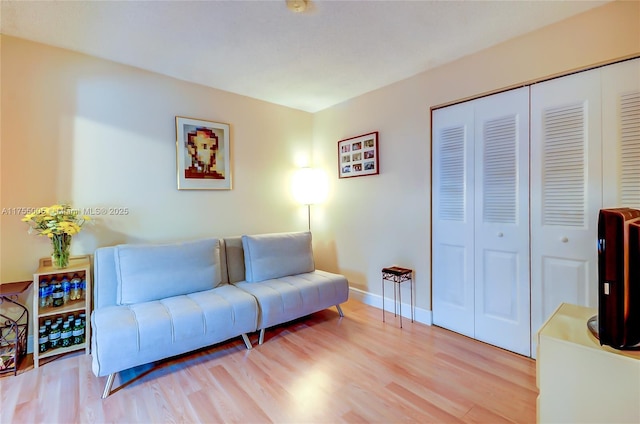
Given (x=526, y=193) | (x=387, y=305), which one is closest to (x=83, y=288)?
(x=387, y=305)

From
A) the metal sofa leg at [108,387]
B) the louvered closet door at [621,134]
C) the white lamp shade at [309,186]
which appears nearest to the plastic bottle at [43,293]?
the metal sofa leg at [108,387]

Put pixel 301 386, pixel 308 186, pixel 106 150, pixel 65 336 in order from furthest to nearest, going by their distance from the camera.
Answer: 1. pixel 308 186
2. pixel 106 150
3. pixel 65 336
4. pixel 301 386

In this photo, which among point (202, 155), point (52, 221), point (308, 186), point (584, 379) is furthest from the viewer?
point (308, 186)

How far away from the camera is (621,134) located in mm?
1742

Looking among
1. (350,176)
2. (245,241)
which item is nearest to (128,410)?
(245,241)

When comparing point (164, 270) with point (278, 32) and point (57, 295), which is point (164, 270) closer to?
point (57, 295)

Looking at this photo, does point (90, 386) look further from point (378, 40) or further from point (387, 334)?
point (378, 40)

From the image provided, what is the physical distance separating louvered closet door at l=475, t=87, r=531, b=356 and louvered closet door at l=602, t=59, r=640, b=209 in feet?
1.35

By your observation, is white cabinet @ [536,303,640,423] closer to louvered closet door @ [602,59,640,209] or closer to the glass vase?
louvered closet door @ [602,59,640,209]

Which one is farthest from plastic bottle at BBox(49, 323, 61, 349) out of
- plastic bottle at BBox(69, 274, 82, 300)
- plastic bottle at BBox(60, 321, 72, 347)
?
plastic bottle at BBox(69, 274, 82, 300)

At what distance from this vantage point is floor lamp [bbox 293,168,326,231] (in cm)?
371

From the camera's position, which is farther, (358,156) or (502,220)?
(358,156)

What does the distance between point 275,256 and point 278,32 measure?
192 cm

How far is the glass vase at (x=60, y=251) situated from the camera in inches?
82.5
